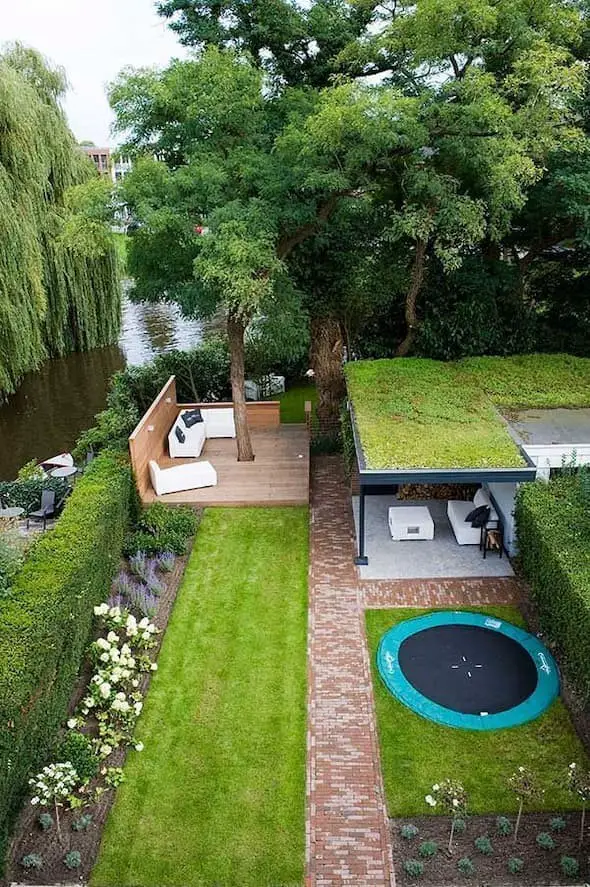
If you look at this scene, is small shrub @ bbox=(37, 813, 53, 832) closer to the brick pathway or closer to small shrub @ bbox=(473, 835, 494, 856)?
the brick pathway

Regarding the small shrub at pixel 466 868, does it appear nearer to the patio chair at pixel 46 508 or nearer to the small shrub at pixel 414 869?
the small shrub at pixel 414 869

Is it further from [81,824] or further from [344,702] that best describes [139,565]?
[81,824]

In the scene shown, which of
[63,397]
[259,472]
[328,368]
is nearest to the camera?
[259,472]

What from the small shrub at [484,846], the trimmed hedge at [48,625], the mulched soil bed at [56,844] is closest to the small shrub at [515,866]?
the small shrub at [484,846]

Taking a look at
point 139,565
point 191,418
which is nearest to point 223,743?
point 139,565

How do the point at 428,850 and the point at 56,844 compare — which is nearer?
the point at 428,850

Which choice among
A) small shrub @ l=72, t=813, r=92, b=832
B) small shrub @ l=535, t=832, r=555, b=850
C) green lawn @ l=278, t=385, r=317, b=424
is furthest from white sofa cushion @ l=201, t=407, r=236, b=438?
small shrub @ l=535, t=832, r=555, b=850
